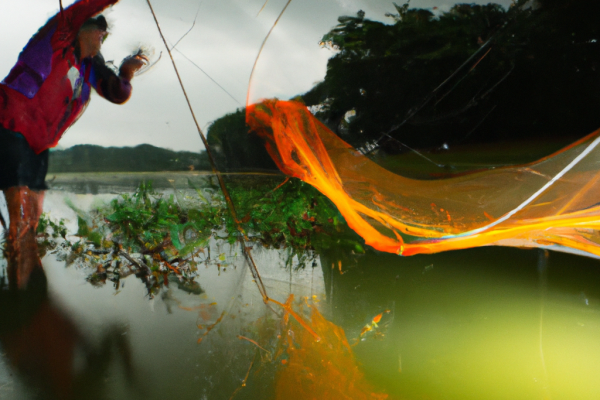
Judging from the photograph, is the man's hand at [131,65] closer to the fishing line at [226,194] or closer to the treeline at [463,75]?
the fishing line at [226,194]

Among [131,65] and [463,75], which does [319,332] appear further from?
[131,65]

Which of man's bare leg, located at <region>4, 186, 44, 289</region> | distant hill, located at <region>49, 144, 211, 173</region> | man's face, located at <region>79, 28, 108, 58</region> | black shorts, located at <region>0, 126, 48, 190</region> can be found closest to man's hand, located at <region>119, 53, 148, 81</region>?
man's face, located at <region>79, 28, 108, 58</region>

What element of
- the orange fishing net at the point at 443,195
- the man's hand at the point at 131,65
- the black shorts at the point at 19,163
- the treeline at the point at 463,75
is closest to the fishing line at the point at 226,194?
the man's hand at the point at 131,65

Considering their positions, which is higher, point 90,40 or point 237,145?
point 90,40

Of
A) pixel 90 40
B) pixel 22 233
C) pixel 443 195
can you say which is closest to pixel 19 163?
pixel 22 233

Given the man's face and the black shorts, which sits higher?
the man's face

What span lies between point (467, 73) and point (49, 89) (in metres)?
3.00

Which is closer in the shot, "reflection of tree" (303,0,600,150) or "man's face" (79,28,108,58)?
"reflection of tree" (303,0,600,150)

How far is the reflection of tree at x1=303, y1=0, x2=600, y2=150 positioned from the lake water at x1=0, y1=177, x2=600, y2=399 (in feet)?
3.58

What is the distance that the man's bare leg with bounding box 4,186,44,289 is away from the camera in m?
2.92

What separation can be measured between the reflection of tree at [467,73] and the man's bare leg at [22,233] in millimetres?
2585

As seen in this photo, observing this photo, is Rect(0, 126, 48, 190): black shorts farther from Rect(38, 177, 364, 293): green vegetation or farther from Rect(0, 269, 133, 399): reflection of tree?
Rect(0, 269, 133, 399): reflection of tree

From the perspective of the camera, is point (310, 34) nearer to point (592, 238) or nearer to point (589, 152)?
point (589, 152)

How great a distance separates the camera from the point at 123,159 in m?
2.88
